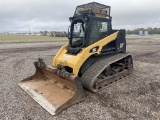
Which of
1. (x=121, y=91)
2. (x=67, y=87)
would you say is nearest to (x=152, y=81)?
(x=121, y=91)

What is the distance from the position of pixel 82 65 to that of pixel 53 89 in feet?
4.11

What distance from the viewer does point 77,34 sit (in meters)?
6.55

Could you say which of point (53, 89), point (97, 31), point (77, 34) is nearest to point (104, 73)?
point (97, 31)

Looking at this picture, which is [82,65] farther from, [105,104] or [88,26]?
[105,104]

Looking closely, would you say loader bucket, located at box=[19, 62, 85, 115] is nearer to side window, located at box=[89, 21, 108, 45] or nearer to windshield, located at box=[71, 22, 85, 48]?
windshield, located at box=[71, 22, 85, 48]

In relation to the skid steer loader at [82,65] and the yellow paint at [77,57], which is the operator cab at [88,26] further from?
the yellow paint at [77,57]

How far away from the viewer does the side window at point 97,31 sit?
6.08 m

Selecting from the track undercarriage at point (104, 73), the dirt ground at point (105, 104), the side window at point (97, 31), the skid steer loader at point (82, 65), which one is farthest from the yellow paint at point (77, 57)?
the dirt ground at point (105, 104)

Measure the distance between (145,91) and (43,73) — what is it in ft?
12.3

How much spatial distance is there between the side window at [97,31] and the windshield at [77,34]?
0.42 meters

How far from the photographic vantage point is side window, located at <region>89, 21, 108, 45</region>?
608 cm

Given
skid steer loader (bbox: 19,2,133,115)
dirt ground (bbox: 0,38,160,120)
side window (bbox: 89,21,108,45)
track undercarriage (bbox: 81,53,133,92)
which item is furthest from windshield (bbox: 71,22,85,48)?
dirt ground (bbox: 0,38,160,120)

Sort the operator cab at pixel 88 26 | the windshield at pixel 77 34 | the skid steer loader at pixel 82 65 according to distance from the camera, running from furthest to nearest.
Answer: the windshield at pixel 77 34, the operator cab at pixel 88 26, the skid steer loader at pixel 82 65

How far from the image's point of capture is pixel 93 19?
5.99 m
